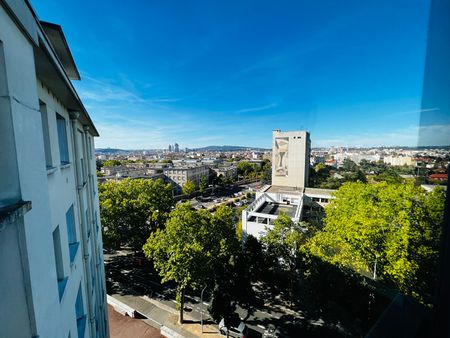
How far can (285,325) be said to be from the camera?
9906 mm

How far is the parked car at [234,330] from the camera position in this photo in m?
8.75

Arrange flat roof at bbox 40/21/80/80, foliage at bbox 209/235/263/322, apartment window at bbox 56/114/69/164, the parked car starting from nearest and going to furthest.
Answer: flat roof at bbox 40/21/80/80 → apartment window at bbox 56/114/69/164 → the parked car → foliage at bbox 209/235/263/322

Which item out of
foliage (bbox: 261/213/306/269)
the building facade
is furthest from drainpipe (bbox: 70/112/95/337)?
the building facade

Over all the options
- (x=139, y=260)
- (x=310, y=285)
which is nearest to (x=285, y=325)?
(x=310, y=285)

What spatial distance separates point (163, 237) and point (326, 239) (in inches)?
263

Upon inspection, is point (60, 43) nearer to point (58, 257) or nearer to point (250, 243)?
point (58, 257)

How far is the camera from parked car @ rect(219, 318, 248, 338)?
8748 mm

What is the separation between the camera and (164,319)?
10070 millimetres

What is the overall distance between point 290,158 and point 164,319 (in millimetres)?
28491

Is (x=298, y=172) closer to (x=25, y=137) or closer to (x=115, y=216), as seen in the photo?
(x=115, y=216)

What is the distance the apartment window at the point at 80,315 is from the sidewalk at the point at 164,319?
6.80 meters

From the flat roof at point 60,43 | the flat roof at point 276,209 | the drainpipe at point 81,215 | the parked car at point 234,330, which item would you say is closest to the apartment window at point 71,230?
the drainpipe at point 81,215

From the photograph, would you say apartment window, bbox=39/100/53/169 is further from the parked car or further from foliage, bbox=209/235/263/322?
the parked car

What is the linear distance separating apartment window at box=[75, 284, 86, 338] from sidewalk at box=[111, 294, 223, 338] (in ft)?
22.3
